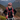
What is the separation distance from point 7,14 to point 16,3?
26 cm

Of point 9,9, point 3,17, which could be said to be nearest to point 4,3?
point 9,9

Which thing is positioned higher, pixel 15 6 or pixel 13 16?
pixel 15 6

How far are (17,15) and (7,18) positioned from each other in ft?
0.63

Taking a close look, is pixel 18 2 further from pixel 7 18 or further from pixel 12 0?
pixel 7 18

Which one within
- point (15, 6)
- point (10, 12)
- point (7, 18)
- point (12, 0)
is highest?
point (12, 0)

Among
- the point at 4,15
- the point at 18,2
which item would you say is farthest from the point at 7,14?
the point at 18,2

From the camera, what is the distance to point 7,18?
662 millimetres

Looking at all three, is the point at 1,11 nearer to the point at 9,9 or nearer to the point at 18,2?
the point at 9,9

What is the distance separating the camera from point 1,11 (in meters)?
0.66

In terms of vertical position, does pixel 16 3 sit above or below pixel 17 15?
above

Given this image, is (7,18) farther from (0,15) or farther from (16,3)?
(16,3)

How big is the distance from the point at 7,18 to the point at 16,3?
324mm

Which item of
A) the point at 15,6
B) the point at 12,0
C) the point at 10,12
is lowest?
the point at 10,12

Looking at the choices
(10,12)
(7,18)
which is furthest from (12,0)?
(7,18)
